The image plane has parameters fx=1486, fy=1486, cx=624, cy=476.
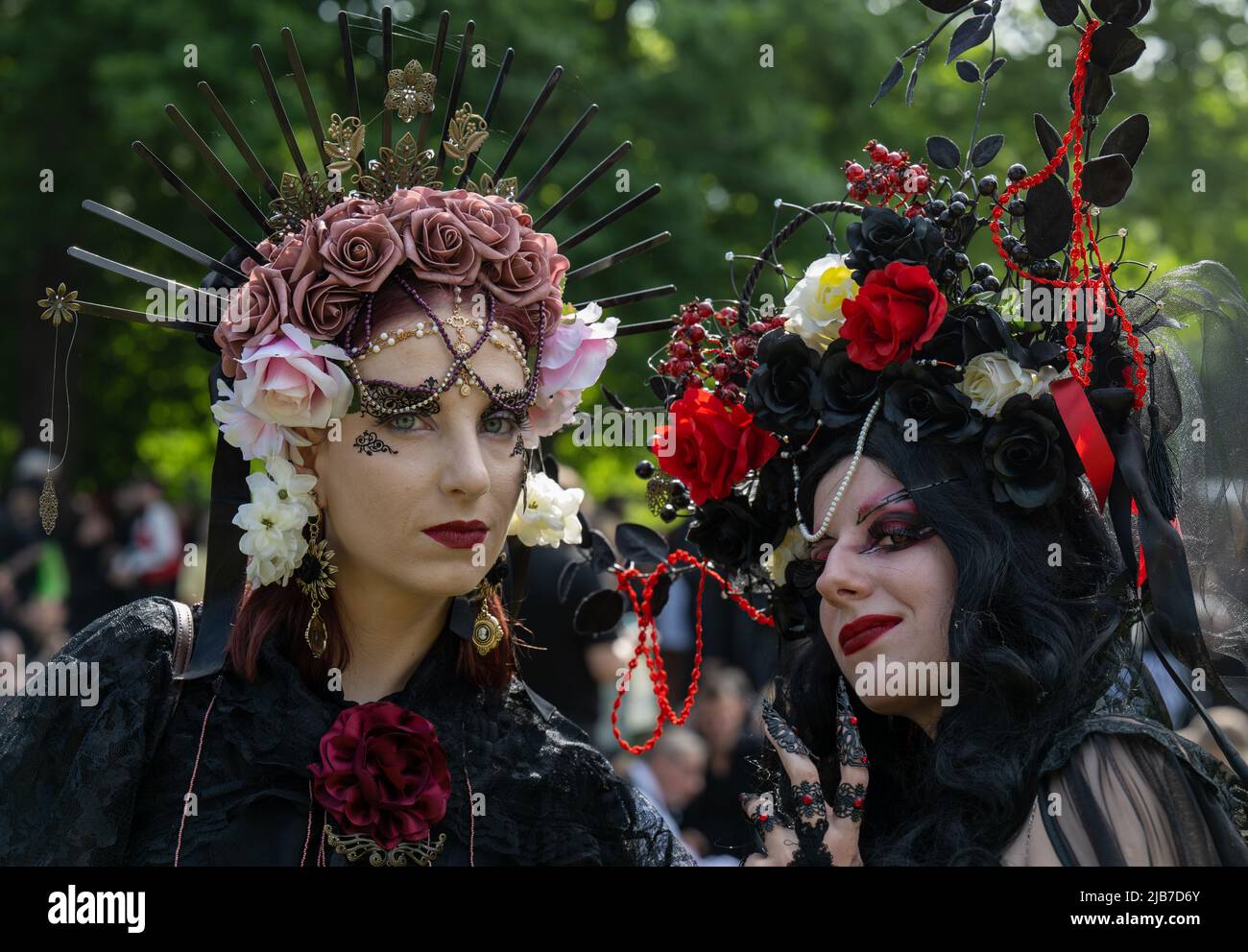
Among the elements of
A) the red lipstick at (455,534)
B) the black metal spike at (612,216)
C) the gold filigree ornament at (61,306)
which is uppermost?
the black metal spike at (612,216)

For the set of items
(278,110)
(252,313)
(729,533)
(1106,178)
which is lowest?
(729,533)

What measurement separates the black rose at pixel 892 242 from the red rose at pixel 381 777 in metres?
1.33

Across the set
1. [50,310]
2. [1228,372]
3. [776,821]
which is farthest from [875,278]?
[50,310]

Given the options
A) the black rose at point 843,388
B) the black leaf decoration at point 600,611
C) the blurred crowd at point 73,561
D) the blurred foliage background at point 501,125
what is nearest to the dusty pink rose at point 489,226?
the black rose at point 843,388

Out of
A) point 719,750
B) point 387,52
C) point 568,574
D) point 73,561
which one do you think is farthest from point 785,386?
point 73,561

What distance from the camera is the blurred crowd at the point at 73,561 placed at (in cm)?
830

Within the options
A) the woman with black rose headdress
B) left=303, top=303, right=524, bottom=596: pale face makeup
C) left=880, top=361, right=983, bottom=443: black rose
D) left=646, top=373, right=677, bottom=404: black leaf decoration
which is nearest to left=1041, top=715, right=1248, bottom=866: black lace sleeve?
the woman with black rose headdress

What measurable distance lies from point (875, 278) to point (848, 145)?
7.41 m

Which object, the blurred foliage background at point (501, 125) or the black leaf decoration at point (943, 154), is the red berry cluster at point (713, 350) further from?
the blurred foliage background at point (501, 125)

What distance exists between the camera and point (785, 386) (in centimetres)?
317

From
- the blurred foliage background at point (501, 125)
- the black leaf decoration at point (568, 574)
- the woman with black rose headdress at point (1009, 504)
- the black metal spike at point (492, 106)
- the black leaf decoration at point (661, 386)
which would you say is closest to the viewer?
the woman with black rose headdress at point (1009, 504)

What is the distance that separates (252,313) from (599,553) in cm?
114

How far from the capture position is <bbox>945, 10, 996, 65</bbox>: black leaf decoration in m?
2.99

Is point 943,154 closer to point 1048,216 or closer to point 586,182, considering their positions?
point 1048,216
